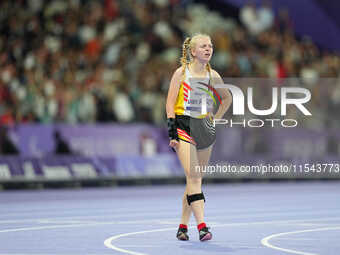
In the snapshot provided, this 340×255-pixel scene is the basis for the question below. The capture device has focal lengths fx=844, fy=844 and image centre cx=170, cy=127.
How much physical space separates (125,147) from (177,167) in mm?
1688

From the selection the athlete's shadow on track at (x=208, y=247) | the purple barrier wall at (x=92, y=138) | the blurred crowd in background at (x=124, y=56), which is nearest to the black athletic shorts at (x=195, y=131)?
the athlete's shadow on track at (x=208, y=247)

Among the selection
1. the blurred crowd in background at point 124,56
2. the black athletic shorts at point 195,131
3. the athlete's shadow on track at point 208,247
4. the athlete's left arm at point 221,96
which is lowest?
the athlete's shadow on track at point 208,247

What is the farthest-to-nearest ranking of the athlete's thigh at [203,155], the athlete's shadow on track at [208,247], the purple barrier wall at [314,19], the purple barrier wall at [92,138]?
the purple barrier wall at [314,19], the purple barrier wall at [92,138], the athlete's thigh at [203,155], the athlete's shadow on track at [208,247]

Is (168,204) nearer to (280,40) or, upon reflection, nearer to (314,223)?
(314,223)

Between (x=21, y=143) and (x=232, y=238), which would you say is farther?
(x=21, y=143)

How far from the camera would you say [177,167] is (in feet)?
75.6

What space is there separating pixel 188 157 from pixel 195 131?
0.31 meters

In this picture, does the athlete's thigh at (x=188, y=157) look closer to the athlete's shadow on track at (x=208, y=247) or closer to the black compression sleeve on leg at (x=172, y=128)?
the black compression sleeve on leg at (x=172, y=128)

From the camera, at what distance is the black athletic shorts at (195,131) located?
9.55m

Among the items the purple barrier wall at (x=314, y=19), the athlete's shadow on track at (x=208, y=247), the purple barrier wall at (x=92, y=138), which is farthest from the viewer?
the purple barrier wall at (x=314, y=19)

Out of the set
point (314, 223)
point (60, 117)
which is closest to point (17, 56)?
point (60, 117)

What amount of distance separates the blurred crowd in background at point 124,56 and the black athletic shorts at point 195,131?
11409 mm

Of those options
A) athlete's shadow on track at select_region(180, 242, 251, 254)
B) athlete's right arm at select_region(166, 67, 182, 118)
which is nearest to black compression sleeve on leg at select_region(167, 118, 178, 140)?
athlete's right arm at select_region(166, 67, 182, 118)

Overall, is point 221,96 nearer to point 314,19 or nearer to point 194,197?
point 194,197
